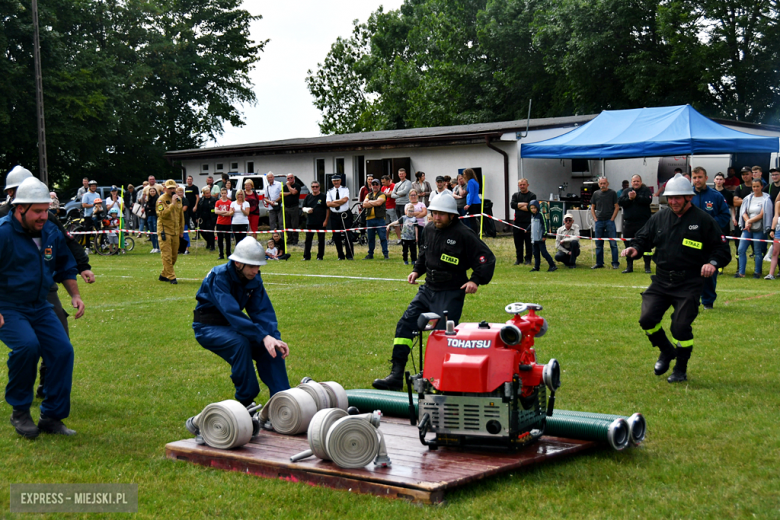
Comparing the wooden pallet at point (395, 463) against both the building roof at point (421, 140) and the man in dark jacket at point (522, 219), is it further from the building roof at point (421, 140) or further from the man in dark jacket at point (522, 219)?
the building roof at point (421, 140)

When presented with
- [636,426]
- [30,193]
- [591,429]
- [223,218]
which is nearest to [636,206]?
[223,218]

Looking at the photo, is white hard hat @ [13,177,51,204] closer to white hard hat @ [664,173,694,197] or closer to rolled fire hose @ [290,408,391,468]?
rolled fire hose @ [290,408,391,468]

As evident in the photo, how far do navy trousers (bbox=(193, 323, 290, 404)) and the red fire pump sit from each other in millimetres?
1448

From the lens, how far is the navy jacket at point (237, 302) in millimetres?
6621

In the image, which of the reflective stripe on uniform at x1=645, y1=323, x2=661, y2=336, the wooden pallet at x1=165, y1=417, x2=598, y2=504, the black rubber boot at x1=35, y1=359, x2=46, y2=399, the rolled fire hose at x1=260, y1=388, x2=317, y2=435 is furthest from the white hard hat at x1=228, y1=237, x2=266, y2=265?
the reflective stripe on uniform at x1=645, y1=323, x2=661, y2=336

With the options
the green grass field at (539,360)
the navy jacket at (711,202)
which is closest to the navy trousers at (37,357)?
the green grass field at (539,360)

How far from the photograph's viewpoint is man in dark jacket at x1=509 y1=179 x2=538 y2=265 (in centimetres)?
1902

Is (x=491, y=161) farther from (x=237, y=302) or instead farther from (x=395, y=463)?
(x=395, y=463)

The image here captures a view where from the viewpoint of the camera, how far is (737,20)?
3619 cm

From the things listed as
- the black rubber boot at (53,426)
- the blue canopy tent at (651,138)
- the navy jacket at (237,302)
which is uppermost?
the blue canopy tent at (651,138)

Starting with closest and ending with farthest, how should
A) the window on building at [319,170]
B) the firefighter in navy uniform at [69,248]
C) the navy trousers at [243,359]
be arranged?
the navy trousers at [243,359] < the firefighter in navy uniform at [69,248] < the window on building at [319,170]

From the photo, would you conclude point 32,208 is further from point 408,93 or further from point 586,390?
point 408,93

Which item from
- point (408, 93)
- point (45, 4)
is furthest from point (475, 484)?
point (408, 93)

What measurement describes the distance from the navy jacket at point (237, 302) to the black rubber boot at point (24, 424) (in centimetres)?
160
